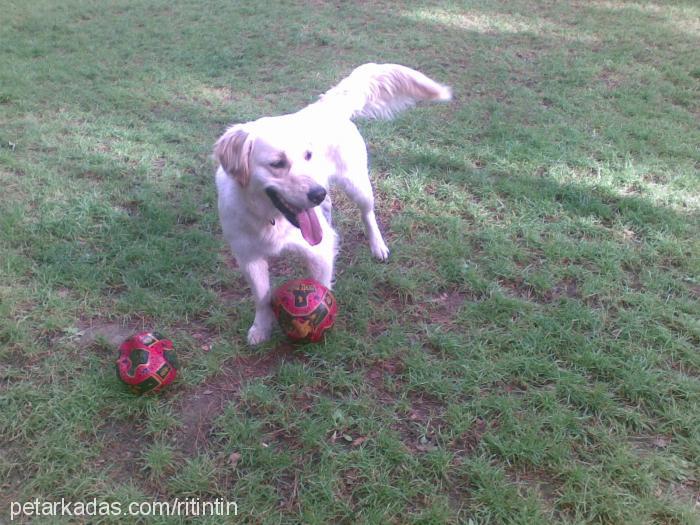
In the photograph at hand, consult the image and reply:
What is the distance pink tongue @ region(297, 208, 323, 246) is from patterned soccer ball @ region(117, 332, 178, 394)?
956mm

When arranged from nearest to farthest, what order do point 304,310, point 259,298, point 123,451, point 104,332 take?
1. point 123,451
2. point 304,310
3. point 259,298
4. point 104,332

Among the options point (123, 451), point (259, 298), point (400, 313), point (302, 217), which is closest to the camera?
point (123, 451)

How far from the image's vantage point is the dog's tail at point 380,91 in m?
3.81

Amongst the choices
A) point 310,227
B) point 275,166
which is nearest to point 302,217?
point 310,227

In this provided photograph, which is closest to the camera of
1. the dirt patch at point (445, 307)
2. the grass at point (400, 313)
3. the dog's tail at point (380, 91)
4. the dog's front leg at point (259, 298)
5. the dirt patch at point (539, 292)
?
the grass at point (400, 313)

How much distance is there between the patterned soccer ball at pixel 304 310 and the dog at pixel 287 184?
18cm

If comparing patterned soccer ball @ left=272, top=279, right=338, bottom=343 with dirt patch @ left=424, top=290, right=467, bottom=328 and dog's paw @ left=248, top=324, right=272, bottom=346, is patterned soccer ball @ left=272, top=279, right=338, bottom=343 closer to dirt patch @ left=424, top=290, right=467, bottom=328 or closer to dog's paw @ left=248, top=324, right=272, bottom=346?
dog's paw @ left=248, top=324, right=272, bottom=346

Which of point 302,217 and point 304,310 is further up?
point 302,217

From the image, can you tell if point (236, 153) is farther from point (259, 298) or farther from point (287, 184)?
point (259, 298)

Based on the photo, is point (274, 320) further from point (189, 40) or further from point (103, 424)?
point (189, 40)

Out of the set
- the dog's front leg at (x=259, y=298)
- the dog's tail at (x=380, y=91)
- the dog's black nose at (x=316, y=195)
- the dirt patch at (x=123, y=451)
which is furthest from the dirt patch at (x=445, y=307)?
the dirt patch at (x=123, y=451)

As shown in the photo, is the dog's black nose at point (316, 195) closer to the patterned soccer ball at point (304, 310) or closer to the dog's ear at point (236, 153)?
the dog's ear at point (236, 153)

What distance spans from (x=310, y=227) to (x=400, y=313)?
94cm

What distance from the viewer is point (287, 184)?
2699 millimetres
